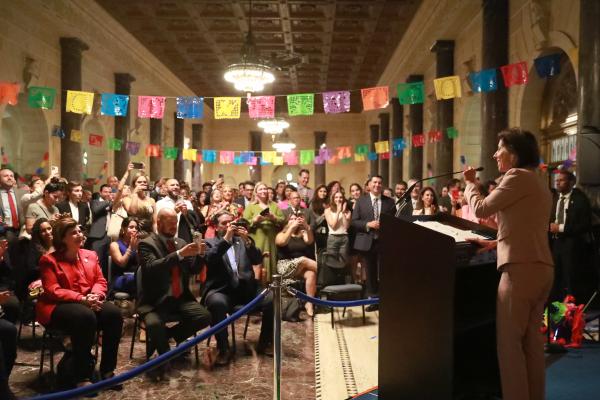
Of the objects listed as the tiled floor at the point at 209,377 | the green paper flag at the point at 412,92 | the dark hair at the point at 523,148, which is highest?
the green paper flag at the point at 412,92

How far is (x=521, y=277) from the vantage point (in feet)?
8.23

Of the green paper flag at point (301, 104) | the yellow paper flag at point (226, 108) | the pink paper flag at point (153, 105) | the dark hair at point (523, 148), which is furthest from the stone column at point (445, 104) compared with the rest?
the dark hair at point (523, 148)

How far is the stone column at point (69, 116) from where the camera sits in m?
11.0

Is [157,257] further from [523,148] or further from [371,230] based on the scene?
[371,230]

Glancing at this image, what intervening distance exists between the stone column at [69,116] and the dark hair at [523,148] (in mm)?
10375

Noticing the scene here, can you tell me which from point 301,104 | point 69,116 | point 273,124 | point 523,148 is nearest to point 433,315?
point 523,148

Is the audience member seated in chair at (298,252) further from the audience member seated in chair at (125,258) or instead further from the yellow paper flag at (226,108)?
the yellow paper flag at (226,108)

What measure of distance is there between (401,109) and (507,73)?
9.30m

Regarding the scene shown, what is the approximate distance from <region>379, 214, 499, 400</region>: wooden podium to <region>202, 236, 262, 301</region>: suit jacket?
2192 millimetres

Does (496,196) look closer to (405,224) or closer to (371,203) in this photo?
(405,224)

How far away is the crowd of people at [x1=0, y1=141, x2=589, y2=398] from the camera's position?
3770 millimetres

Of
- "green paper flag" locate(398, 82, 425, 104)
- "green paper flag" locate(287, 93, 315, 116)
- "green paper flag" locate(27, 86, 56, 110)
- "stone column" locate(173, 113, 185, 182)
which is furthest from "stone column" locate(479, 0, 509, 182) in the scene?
"stone column" locate(173, 113, 185, 182)

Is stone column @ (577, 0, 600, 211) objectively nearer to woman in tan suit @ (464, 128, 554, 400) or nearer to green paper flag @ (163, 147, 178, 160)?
woman in tan suit @ (464, 128, 554, 400)

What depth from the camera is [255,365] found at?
4.41 metres
